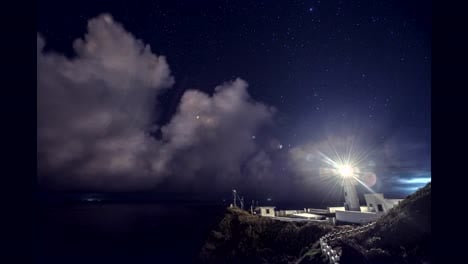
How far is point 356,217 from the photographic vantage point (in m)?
25.1

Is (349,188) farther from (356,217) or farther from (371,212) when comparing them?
(356,217)

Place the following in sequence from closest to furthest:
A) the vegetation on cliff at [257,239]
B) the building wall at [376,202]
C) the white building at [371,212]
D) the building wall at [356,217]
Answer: the building wall at [356,217], the white building at [371,212], the vegetation on cliff at [257,239], the building wall at [376,202]

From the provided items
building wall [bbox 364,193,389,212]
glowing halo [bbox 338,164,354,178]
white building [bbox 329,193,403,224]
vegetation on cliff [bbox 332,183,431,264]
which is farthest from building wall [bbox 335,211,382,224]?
glowing halo [bbox 338,164,354,178]

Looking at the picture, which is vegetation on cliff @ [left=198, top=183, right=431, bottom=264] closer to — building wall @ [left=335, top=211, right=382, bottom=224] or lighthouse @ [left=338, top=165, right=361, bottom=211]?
building wall @ [left=335, top=211, right=382, bottom=224]

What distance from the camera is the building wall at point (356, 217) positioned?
79.2 feet

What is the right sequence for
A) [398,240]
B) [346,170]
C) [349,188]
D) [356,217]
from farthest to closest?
1. [346,170]
2. [349,188]
3. [356,217]
4. [398,240]

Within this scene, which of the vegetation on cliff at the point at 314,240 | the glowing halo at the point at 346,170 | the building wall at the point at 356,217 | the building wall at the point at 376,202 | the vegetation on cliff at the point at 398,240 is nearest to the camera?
the vegetation on cliff at the point at 398,240

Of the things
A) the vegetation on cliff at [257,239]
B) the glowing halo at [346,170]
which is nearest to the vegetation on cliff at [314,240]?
the vegetation on cliff at [257,239]

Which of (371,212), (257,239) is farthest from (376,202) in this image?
(257,239)

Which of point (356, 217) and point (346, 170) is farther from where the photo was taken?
point (346, 170)

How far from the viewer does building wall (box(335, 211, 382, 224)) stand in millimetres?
24141

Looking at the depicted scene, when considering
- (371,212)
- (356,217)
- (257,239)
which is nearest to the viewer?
(356,217)

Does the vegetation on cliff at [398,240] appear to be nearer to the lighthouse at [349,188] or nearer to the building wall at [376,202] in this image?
the building wall at [376,202]

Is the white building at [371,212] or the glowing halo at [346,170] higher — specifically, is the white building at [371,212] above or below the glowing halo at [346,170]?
A: below
